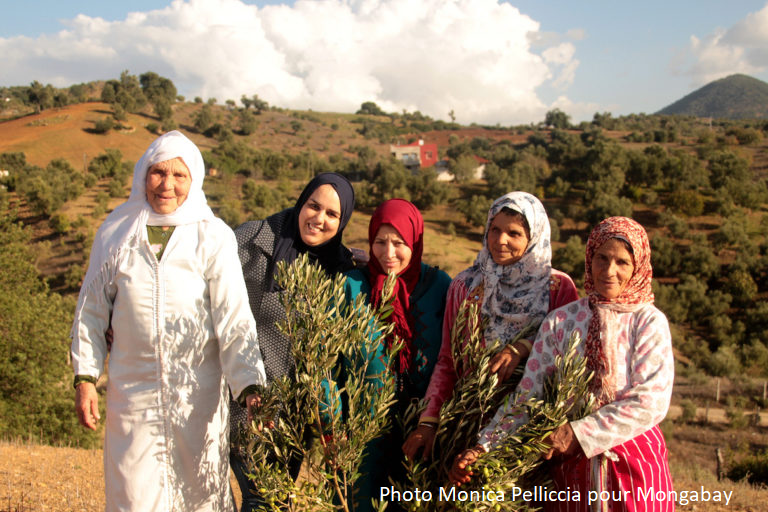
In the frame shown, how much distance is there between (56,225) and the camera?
90.5 feet

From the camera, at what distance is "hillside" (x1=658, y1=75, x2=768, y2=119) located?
352 ft

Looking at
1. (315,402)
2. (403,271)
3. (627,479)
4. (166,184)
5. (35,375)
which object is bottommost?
(35,375)

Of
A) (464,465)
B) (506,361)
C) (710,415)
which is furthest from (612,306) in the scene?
(710,415)

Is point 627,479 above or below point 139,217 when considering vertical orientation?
below

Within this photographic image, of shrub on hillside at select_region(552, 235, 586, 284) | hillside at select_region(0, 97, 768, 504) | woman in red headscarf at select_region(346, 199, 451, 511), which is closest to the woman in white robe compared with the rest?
woman in red headscarf at select_region(346, 199, 451, 511)

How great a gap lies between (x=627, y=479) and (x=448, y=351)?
860 mm

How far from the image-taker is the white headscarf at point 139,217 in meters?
2.20

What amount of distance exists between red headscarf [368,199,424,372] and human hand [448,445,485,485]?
0.56 m

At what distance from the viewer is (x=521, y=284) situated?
2.32 metres

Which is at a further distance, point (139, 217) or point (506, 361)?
point (139, 217)

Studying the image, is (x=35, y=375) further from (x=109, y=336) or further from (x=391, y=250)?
(x=391, y=250)

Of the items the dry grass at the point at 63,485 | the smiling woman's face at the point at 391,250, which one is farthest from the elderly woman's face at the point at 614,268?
the dry grass at the point at 63,485

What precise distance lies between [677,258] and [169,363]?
3006 centimetres

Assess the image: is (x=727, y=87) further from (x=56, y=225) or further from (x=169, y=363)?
(x=169, y=363)
